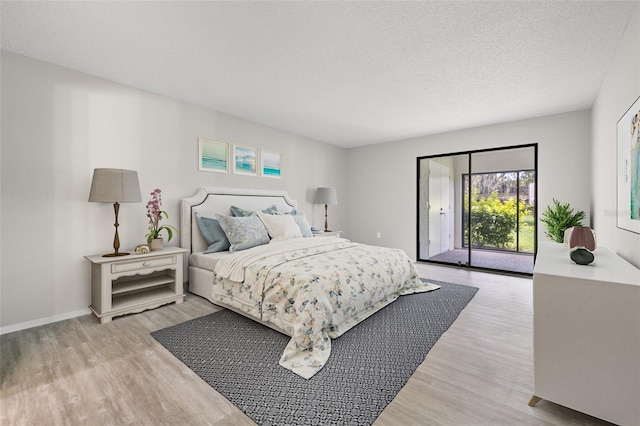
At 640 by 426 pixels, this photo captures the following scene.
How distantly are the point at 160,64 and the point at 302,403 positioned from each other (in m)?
3.03

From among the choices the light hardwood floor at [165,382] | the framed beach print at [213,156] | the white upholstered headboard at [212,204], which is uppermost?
the framed beach print at [213,156]

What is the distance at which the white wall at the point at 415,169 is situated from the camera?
3941 millimetres

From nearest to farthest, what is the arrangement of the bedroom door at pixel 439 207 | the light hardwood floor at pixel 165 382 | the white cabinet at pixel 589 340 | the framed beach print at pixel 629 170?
the white cabinet at pixel 589 340 → the light hardwood floor at pixel 165 382 → the framed beach print at pixel 629 170 → the bedroom door at pixel 439 207

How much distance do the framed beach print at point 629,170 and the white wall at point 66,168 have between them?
13.8ft

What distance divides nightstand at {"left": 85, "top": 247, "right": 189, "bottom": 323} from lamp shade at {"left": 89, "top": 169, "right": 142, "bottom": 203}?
1.87 ft

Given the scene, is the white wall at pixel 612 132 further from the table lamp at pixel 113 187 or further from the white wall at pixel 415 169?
the table lamp at pixel 113 187

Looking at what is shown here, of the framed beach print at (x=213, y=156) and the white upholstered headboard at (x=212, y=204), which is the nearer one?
the white upholstered headboard at (x=212, y=204)

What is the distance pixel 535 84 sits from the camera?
9.96 ft

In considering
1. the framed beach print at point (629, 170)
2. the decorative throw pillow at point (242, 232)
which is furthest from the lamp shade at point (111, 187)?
the framed beach print at point (629, 170)

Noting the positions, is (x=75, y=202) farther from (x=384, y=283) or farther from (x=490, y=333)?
(x=490, y=333)

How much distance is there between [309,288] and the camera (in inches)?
87.0

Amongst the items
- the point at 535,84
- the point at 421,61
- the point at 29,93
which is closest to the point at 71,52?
the point at 29,93

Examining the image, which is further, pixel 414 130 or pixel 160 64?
pixel 414 130

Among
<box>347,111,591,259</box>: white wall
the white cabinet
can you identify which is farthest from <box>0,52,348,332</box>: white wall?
the white cabinet
